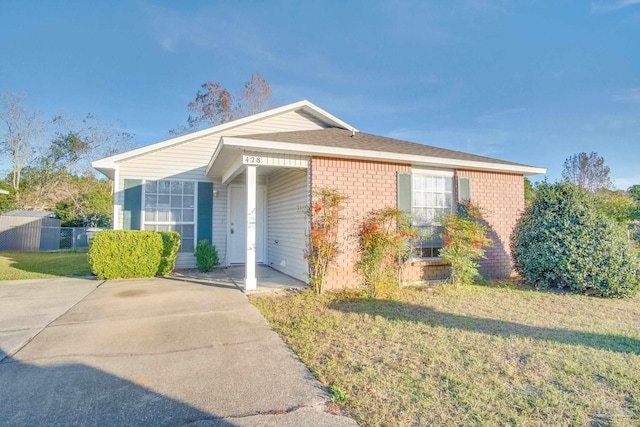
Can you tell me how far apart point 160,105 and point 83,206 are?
27.6 feet

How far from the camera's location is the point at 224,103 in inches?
886

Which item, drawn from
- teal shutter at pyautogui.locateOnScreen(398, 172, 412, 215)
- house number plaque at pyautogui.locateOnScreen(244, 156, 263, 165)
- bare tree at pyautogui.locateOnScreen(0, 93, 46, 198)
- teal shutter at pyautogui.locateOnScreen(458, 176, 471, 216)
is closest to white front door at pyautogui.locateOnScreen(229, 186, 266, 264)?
house number plaque at pyautogui.locateOnScreen(244, 156, 263, 165)

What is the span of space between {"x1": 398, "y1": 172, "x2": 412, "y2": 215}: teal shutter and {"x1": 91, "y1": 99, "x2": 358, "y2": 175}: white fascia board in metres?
3.93

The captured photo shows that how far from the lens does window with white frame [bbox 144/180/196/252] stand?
9.08m

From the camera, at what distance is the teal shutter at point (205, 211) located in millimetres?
9406

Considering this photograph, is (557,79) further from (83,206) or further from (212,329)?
(83,206)

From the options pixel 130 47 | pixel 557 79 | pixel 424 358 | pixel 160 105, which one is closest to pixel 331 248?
pixel 424 358

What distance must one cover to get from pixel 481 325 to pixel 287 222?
5100 millimetres

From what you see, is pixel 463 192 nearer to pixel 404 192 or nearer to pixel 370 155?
pixel 404 192

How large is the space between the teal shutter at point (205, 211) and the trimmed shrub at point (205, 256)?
61 cm

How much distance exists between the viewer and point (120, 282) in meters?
7.32

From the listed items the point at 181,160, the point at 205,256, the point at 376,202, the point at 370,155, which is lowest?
the point at 205,256

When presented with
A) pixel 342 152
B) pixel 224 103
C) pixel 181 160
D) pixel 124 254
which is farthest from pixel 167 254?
pixel 224 103

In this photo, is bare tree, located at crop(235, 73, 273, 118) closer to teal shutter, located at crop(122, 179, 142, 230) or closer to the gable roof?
teal shutter, located at crop(122, 179, 142, 230)
